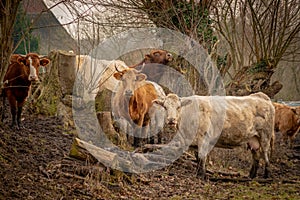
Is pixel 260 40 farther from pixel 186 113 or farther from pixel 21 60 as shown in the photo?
pixel 21 60

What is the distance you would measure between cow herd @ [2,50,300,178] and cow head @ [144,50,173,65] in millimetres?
2397

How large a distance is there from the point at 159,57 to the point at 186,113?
16.7ft

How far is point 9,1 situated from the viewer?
4.73 metres

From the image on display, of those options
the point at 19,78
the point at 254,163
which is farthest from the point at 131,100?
the point at 254,163

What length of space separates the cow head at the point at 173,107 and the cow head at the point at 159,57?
498cm

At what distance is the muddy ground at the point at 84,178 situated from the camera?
18.4ft

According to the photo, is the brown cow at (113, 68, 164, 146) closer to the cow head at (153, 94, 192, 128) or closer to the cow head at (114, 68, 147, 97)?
the cow head at (114, 68, 147, 97)

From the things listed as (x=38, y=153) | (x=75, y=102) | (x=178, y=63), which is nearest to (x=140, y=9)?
(x=178, y=63)

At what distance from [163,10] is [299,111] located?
5.94 meters

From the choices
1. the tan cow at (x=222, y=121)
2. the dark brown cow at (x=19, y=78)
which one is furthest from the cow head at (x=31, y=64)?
the tan cow at (x=222, y=121)

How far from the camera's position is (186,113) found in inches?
339

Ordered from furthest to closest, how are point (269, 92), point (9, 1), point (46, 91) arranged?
1. point (269, 92)
2. point (46, 91)
3. point (9, 1)

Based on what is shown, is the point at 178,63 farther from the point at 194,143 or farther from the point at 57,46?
the point at 57,46

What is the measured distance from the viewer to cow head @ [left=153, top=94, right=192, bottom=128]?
820cm
